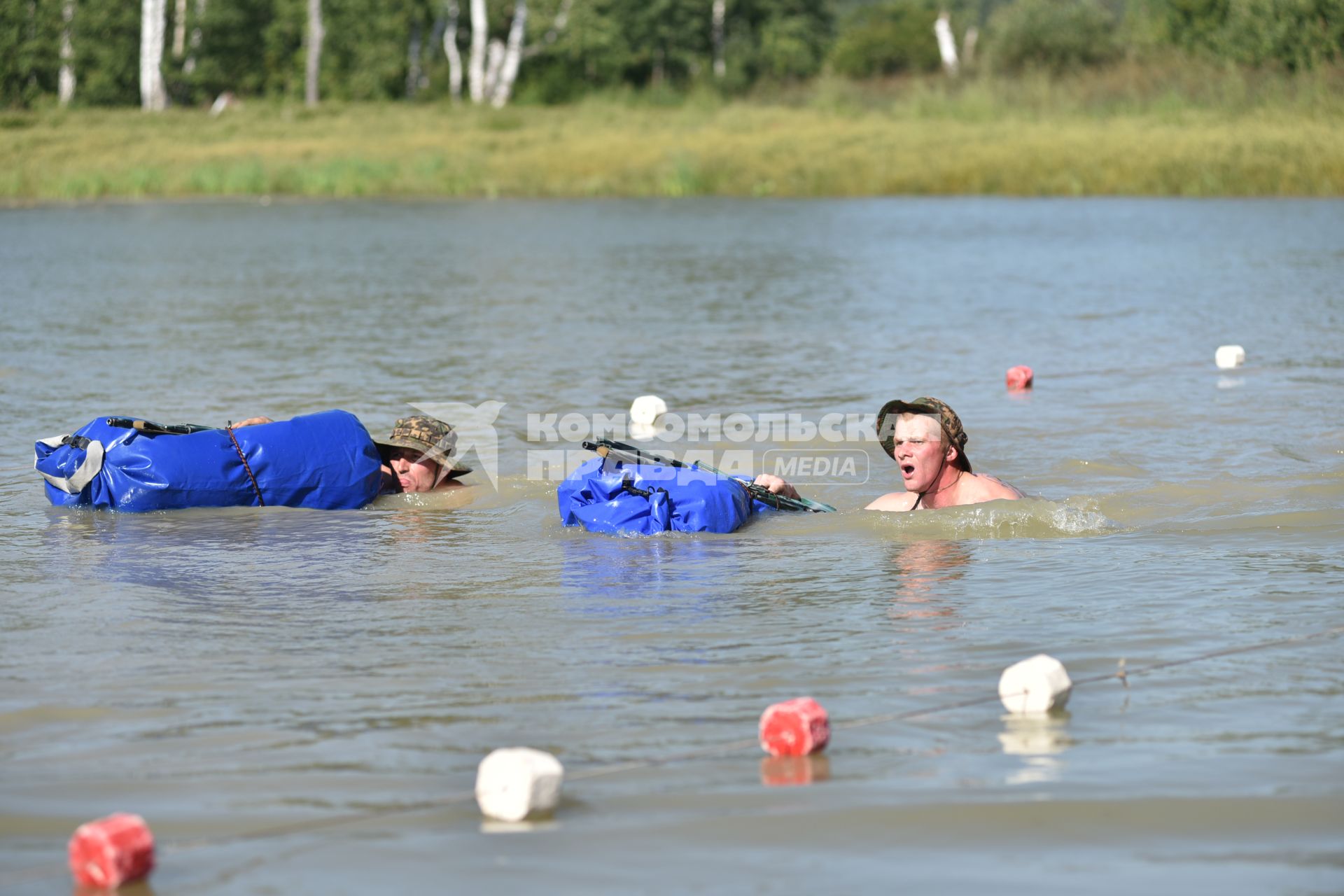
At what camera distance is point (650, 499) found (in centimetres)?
777

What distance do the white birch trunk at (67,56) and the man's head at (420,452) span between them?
4894 centimetres

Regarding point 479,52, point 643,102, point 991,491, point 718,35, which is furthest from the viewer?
point 718,35

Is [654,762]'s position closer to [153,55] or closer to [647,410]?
[647,410]

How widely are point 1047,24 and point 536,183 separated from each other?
2358 centimetres

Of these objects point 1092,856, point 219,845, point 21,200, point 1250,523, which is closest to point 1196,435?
point 1250,523

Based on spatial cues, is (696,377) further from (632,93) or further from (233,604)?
(632,93)

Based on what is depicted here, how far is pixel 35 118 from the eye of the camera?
147 ft

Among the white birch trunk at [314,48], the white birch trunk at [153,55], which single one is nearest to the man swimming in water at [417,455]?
the white birch trunk at [153,55]

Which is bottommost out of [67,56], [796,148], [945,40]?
[796,148]

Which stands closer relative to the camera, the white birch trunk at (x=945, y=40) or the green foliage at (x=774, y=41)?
the green foliage at (x=774, y=41)

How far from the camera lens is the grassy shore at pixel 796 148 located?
3328 cm

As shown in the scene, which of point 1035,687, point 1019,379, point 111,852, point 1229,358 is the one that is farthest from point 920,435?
point 1229,358

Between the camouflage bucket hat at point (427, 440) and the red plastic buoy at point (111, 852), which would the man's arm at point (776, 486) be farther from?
the red plastic buoy at point (111, 852)

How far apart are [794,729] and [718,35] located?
188 feet
